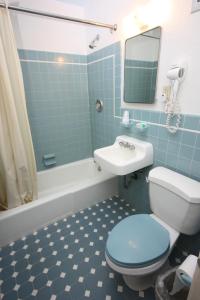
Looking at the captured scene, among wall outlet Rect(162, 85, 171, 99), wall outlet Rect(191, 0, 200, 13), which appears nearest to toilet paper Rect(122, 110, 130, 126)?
wall outlet Rect(162, 85, 171, 99)

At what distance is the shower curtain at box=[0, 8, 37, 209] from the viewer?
1499 millimetres

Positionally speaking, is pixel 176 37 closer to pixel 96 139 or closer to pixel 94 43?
pixel 94 43

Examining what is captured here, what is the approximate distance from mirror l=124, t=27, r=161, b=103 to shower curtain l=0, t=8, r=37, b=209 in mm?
1039

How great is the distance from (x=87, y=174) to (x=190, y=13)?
216 centimetres

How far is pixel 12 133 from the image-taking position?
5.30ft

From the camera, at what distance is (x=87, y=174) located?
264 cm

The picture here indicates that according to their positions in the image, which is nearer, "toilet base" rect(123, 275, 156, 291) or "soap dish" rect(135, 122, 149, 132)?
"toilet base" rect(123, 275, 156, 291)

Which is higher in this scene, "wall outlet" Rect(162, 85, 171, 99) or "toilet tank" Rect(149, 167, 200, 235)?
"wall outlet" Rect(162, 85, 171, 99)

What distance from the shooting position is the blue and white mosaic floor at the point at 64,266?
1.21 m

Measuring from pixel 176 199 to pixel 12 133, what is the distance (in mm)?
1533

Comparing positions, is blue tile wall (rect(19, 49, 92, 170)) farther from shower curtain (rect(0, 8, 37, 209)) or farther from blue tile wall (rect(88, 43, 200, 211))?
shower curtain (rect(0, 8, 37, 209))

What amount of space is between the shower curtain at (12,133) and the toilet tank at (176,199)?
4.15 feet

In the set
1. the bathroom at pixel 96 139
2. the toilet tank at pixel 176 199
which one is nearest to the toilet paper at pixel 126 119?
the bathroom at pixel 96 139

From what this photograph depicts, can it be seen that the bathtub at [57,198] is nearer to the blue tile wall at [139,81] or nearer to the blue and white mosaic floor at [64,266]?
the blue and white mosaic floor at [64,266]
